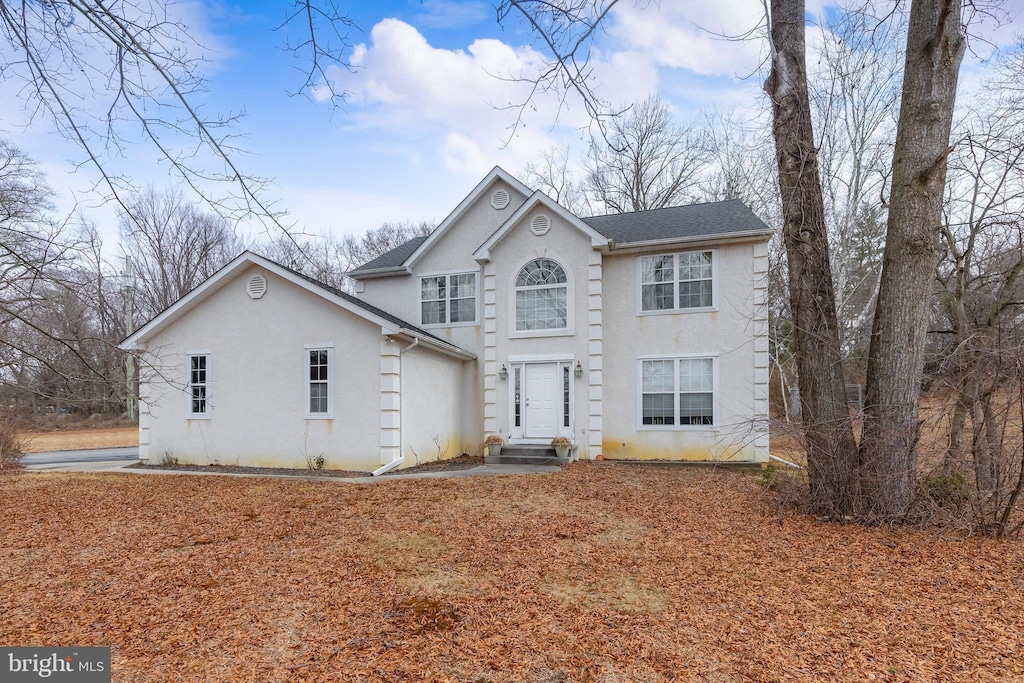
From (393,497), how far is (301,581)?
11.6 feet

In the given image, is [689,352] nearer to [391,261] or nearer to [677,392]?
[677,392]

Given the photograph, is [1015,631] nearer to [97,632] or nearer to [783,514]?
[783,514]

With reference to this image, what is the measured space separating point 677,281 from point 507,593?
31.6ft

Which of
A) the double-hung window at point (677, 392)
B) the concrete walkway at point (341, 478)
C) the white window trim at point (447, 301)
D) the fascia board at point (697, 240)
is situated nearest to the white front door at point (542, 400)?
the concrete walkway at point (341, 478)

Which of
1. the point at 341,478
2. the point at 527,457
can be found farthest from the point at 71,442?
the point at 527,457

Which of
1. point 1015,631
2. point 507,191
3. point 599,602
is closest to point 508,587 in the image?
point 599,602

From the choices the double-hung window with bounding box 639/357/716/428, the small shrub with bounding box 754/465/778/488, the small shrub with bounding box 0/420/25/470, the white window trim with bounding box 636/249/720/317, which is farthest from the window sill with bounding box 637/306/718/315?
the small shrub with bounding box 0/420/25/470

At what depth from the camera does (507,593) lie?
468cm

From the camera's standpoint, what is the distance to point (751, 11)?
6.82 meters

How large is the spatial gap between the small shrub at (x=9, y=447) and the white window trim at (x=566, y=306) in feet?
38.1

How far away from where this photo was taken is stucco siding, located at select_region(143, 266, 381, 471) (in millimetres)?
11617

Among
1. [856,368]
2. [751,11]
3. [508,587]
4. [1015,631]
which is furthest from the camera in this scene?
[856,368]

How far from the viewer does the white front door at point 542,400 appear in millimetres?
12898

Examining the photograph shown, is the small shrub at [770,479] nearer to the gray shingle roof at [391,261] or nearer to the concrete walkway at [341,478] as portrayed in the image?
the concrete walkway at [341,478]
